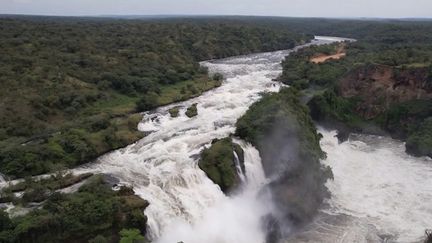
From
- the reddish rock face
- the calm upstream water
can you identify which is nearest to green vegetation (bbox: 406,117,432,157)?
the calm upstream water

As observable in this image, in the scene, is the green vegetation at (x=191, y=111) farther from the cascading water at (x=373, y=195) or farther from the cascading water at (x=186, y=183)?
the cascading water at (x=373, y=195)

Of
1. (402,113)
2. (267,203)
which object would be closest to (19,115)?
(267,203)

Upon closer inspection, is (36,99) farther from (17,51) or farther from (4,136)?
(17,51)

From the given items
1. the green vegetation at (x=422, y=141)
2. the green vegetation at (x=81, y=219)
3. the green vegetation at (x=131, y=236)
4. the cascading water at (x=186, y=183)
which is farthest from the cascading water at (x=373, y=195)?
the green vegetation at (x=81, y=219)

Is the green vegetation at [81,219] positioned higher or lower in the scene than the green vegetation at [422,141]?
higher

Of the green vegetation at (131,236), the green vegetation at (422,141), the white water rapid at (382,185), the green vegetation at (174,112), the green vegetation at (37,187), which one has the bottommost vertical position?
the white water rapid at (382,185)

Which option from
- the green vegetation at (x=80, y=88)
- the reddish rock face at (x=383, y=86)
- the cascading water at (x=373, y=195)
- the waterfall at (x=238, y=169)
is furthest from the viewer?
the reddish rock face at (x=383, y=86)

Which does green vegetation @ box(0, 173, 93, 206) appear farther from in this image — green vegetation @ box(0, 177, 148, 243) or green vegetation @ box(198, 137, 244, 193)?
green vegetation @ box(198, 137, 244, 193)

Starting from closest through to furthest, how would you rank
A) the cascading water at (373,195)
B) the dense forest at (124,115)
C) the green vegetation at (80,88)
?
the dense forest at (124,115) → the cascading water at (373,195) → the green vegetation at (80,88)
